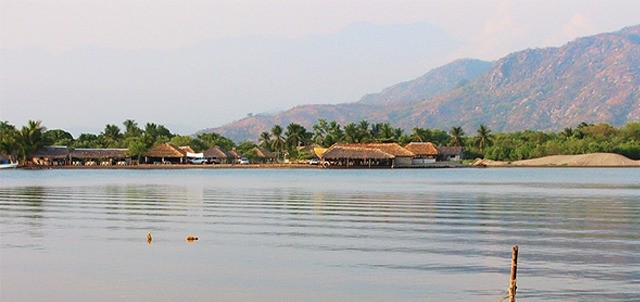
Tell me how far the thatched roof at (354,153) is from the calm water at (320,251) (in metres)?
66.9

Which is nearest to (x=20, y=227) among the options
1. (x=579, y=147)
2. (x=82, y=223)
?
(x=82, y=223)

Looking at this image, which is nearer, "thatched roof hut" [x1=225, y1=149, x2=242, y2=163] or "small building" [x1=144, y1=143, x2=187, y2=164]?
"small building" [x1=144, y1=143, x2=187, y2=164]

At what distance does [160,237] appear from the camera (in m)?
25.1

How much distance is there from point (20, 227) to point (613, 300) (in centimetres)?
1913

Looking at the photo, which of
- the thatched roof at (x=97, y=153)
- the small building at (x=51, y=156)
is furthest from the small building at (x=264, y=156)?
the small building at (x=51, y=156)

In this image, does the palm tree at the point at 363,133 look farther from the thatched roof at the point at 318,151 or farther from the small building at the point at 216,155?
the small building at the point at 216,155

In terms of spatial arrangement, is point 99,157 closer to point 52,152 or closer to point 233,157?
point 52,152

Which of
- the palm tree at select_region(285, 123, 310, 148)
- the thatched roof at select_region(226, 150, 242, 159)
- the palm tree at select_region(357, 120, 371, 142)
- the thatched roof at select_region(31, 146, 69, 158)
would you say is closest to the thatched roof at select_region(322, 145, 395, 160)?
the palm tree at select_region(357, 120, 371, 142)

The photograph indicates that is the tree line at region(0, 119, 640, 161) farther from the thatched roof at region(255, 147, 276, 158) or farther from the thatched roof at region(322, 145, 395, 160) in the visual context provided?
the thatched roof at region(322, 145, 395, 160)

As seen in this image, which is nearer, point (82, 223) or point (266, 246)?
point (266, 246)

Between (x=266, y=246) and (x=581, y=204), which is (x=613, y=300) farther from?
(x=581, y=204)

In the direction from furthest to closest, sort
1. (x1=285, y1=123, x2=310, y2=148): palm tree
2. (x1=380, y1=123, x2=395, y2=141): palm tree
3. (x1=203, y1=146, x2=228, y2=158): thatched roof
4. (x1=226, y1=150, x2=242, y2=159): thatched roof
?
(x1=226, y1=150, x2=242, y2=159): thatched roof → (x1=380, y1=123, x2=395, y2=141): palm tree → (x1=285, y1=123, x2=310, y2=148): palm tree → (x1=203, y1=146, x2=228, y2=158): thatched roof

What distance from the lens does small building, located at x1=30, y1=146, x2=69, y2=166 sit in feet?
374

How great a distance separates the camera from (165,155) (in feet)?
384
